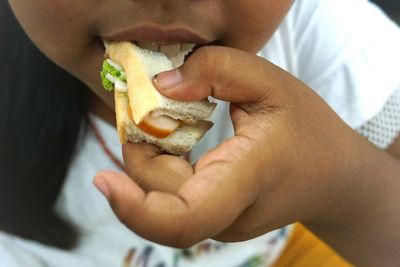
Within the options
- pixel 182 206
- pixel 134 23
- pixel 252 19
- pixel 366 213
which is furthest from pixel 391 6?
pixel 182 206

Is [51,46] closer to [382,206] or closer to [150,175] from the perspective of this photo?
[150,175]

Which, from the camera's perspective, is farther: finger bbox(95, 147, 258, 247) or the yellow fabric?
the yellow fabric

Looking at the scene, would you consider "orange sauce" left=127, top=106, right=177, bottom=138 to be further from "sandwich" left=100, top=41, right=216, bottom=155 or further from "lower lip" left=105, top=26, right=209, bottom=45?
"lower lip" left=105, top=26, right=209, bottom=45

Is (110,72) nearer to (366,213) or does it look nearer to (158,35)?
(158,35)

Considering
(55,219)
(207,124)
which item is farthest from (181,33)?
(55,219)

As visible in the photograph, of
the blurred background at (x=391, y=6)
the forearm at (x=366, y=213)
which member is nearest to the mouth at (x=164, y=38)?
the forearm at (x=366, y=213)

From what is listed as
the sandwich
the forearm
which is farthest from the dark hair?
the forearm
